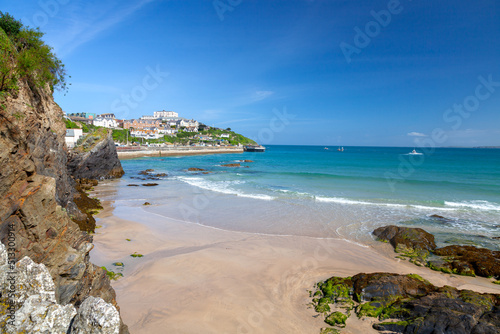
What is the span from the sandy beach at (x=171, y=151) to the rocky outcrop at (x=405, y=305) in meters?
62.8

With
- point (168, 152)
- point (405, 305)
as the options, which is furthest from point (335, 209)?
point (168, 152)

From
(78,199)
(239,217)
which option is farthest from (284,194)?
(78,199)

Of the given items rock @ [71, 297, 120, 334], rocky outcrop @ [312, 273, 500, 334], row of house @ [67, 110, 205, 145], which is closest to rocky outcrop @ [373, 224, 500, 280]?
rocky outcrop @ [312, 273, 500, 334]

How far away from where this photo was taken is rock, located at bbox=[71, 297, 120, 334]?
9.99ft

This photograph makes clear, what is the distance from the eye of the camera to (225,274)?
7.68 meters

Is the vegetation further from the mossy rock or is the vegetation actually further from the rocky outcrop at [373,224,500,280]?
the rocky outcrop at [373,224,500,280]

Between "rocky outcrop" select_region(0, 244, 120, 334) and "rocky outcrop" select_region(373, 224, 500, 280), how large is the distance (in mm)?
9713

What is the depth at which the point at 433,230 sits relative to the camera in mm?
12141

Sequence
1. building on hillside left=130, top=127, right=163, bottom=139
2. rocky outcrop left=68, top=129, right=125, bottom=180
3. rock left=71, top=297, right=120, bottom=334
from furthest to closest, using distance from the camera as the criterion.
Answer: building on hillside left=130, top=127, right=163, bottom=139, rocky outcrop left=68, top=129, right=125, bottom=180, rock left=71, top=297, right=120, bottom=334

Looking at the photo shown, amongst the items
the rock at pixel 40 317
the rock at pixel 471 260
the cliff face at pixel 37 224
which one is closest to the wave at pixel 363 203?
the rock at pixel 471 260

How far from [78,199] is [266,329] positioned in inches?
538

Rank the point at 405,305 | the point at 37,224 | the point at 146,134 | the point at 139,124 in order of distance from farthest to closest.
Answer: the point at 139,124 < the point at 146,134 < the point at 405,305 < the point at 37,224

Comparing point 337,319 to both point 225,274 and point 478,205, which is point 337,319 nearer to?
point 225,274

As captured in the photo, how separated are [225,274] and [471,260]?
8.25 m
